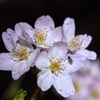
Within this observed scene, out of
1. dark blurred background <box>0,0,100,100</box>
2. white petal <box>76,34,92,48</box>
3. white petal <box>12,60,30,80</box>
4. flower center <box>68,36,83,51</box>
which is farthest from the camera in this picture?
dark blurred background <box>0,0,100,100</box>

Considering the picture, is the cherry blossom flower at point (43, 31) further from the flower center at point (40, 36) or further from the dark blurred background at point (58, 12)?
the dark blurred background at point (58, 12)

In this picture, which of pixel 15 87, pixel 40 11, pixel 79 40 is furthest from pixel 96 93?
pixel 40 11

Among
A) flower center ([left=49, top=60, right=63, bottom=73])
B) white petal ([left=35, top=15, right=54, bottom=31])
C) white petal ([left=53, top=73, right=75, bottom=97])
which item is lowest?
white petal ([left=53, top=73, right=75, bottom=97])

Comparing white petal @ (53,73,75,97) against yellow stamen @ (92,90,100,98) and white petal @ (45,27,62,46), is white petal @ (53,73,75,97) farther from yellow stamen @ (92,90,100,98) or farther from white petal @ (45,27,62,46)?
yellow stamen @ (92,90,100,98)

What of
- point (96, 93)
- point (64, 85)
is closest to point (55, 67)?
point (64, 85)

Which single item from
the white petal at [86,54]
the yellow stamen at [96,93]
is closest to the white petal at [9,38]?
the white petal at [86,54]

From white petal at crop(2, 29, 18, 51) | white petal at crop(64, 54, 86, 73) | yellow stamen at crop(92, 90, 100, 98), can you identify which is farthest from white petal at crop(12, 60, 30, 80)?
yellow stamen at crop(92, 90, 100, 98)
